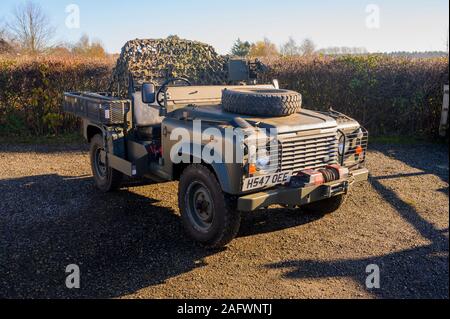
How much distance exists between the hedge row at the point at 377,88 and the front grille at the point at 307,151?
674 cm

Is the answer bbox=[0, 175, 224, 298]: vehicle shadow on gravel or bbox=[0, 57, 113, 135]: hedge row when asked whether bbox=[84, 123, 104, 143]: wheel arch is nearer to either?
bbox=[0, 175, 224, 298]: vehicle shadow on gravel

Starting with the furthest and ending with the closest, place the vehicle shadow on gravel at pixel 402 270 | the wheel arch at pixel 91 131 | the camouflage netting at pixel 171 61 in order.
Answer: the camouflage netting at pixel 171 61
the wheel arch at pixel 91 131
the vehicle shadow on gravel at pixel 402 270

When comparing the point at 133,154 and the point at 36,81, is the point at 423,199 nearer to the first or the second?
the point at 133,154

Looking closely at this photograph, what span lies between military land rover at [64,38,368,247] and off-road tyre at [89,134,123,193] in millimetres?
513

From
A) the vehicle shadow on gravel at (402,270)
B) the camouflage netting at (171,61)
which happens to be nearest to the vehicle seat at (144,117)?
the camouflage netting at (171,61)

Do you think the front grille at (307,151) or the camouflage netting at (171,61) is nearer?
the front grille at (307,151)

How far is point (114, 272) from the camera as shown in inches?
165

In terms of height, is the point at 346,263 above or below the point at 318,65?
below

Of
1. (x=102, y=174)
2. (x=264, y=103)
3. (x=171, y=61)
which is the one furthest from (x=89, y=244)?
(x=171, y=61)

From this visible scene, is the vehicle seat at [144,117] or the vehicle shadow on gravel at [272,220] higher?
the vehicle seat at [144,117]

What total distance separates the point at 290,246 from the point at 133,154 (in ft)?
8.05

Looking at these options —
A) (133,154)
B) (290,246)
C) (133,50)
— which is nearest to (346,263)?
(290,246)

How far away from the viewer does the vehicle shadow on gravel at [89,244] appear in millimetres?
4004

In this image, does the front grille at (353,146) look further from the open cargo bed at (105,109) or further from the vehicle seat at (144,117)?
the open cargo bed at (105,109)
